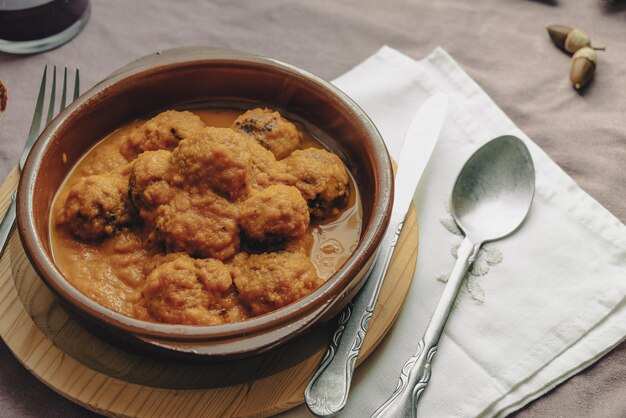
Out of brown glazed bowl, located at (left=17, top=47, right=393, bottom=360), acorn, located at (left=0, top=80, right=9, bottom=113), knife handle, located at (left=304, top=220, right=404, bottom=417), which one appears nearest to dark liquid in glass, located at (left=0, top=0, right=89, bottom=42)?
acorn, located at (left=0, top=80, right=9, bottom=113)

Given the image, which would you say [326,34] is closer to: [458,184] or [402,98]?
[402,98]

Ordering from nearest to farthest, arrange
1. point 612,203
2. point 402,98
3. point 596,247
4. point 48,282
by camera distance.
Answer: point 48,282, point 596,247, point 612,203, point 402,98

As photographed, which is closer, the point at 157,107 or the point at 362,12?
the point at 157,107

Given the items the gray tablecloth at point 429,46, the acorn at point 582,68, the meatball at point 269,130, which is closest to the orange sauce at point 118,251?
the meatball at point 269,130

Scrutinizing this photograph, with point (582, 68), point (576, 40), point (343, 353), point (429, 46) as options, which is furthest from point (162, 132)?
point (576, 40)

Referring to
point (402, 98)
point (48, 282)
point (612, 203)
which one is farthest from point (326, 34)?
point (48, 282)

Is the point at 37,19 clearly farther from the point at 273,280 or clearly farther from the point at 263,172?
the point at 273,280

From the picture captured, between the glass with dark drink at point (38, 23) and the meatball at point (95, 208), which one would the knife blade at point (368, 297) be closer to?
the meatball at point (95, 208)
